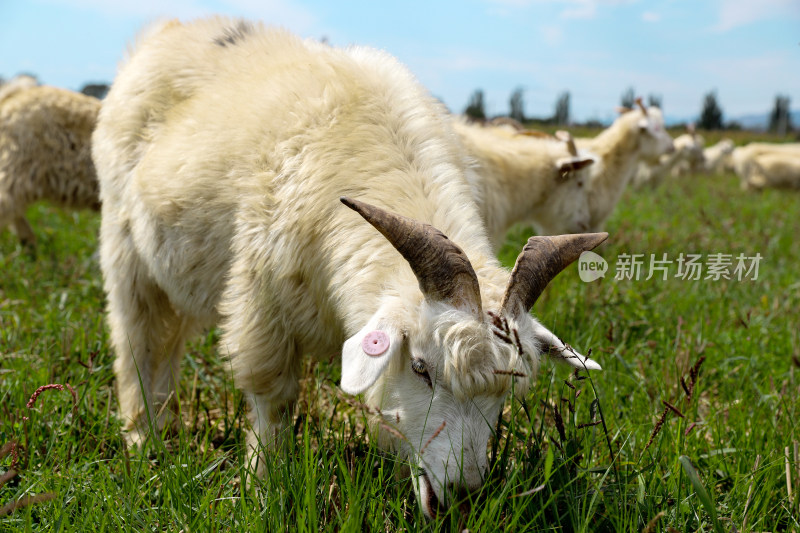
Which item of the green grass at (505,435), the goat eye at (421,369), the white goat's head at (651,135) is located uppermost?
the white goat's head at (651,135)

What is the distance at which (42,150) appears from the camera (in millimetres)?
5957

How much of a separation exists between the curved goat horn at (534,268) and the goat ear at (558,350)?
105 mm

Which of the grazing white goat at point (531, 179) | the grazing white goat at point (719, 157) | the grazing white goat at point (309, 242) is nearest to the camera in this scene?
the grazing white goat at point (309, 242)

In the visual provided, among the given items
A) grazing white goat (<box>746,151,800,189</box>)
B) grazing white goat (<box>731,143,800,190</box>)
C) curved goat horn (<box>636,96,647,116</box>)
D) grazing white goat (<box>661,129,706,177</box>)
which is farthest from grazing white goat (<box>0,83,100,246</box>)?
grazing white goat (<box>746,151,800,189</box>)

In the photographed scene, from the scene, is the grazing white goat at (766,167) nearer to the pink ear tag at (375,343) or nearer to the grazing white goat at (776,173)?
the grazing white goat at (776,173)

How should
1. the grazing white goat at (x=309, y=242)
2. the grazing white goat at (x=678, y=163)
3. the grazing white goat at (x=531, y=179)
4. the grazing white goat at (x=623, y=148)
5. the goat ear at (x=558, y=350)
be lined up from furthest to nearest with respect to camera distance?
the grazing white goat at (x=678, y=163) → the grazing white goat at (x=623, y=148) → the grazing white goat at (x=531, y=179) → the goat ear at (x=558, y=350) → the grazing white goat at (x=309, y=242)

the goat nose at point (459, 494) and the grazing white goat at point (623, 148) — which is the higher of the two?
the grazing white goat at point (623, 148)

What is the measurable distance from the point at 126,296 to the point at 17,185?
10.7 ft

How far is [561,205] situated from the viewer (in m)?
6.54

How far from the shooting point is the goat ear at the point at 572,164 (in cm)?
625

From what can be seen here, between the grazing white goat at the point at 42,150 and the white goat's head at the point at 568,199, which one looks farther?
the white goat's head at the point at 568,199

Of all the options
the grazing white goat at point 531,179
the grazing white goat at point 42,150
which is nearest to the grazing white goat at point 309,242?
the grazing white goat at point 531,179

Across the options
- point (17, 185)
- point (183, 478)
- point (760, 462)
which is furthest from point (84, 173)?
point (760, 462)

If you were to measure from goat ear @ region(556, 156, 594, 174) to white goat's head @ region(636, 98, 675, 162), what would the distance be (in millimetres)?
2285
